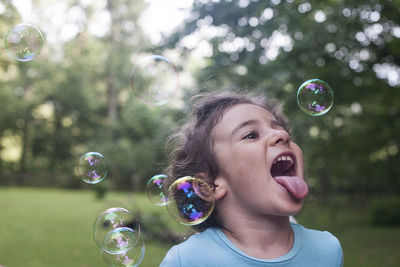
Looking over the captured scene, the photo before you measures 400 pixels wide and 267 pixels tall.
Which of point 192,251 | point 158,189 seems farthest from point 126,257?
point 192,251

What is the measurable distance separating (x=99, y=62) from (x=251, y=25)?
24.1 m

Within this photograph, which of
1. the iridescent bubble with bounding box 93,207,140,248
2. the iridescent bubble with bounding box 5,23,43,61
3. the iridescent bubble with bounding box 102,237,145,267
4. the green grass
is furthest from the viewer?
the green grass

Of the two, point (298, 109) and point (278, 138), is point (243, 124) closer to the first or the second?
point (278, 138)

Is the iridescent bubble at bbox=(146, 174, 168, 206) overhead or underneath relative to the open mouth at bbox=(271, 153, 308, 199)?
underneath

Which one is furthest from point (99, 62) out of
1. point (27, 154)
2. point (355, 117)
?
point (355, 117)

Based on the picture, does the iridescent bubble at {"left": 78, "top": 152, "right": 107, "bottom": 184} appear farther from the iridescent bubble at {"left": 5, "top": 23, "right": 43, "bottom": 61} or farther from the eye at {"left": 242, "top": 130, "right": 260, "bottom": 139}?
the eye at {"left": 242, "top": 130, "right": 260, "bottom": 139}

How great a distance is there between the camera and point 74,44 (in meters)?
27.6

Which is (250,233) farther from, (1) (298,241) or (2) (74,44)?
(2) (74,44)

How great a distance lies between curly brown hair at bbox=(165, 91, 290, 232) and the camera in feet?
5.69

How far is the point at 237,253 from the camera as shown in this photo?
150 cm

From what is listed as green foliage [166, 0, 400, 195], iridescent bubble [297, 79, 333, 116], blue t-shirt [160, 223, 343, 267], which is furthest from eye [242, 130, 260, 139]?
green foliage [166, 0, 400, 195]

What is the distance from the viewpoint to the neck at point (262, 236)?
154cm

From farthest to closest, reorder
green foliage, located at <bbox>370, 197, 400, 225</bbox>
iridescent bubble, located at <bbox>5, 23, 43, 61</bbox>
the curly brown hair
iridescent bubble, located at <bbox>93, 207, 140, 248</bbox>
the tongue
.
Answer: green foliage, located at <bbox>370, 197, 400, 225</bbox>, iridescent bubble, located at <bbox>5, 23, 43, 61</bbox>, iridescent bubble, located at <bbox>93, 207, 140, 248</bbox>, the curly brown hair, the tongue

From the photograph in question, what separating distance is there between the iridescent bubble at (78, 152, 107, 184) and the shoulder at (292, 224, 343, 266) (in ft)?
5.56
